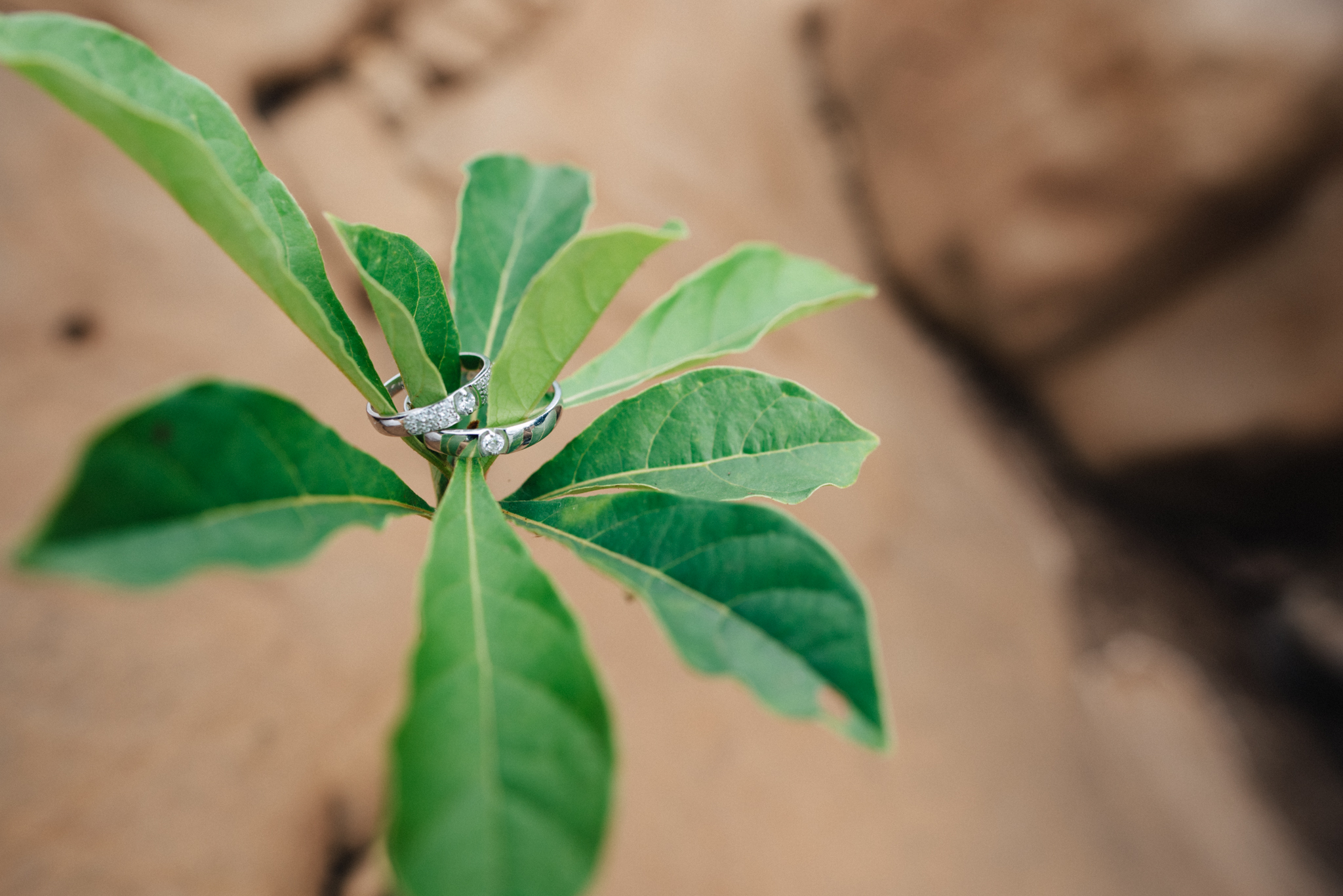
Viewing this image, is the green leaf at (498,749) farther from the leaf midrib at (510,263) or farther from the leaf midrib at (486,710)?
the leaf midrib at (510,263)

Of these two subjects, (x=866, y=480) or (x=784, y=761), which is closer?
(x=784, y=761)

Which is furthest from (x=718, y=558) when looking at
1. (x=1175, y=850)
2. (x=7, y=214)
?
(x=1175, y=850)

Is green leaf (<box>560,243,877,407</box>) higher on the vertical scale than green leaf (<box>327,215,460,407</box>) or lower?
higher

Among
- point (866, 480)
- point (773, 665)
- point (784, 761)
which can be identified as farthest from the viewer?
point (866, 480)

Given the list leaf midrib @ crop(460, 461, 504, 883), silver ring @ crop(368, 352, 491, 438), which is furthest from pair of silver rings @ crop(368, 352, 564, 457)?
leaf midrib @ crop(460, 461, 504, 883)

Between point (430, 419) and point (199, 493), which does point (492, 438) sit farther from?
point (199, 493)

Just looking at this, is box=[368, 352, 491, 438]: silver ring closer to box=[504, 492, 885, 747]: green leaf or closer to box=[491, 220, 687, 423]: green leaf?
box=[491, 220, 687, 423]: green leaf

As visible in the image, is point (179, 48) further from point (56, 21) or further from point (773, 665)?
point (773, 665)

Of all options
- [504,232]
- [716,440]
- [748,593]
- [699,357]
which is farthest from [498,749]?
[504,232]
